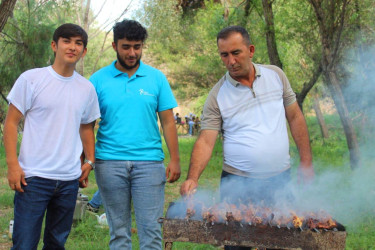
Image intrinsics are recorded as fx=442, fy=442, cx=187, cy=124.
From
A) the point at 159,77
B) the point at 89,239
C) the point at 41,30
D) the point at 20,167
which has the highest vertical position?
the point at 41,30

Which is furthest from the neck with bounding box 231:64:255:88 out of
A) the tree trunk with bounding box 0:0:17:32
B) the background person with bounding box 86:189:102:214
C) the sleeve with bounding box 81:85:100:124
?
the background person with bounding box 86:189:102:214

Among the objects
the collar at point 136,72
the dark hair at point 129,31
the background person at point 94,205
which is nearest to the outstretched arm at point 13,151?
the collar at point 136,72

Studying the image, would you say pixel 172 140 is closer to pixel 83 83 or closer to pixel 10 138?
pixel 83 83

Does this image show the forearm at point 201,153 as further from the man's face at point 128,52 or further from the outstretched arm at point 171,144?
the man's face at point 128,52

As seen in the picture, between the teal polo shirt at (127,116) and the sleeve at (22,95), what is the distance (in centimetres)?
59

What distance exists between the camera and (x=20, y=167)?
312cm

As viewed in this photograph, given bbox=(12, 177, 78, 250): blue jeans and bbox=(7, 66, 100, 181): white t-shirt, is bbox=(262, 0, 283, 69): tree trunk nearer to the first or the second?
bbox=(7, 66, 100, 181): white t-shirt

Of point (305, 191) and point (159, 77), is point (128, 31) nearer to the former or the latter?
point (159, 77)

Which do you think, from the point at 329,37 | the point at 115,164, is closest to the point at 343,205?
the point at 329,37

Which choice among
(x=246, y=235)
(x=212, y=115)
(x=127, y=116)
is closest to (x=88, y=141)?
(x=127, y=116)

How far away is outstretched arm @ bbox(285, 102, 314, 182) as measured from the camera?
3.53 metres

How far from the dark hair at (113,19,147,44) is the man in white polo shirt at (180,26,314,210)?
637 millimetres

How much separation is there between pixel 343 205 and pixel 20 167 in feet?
17.3

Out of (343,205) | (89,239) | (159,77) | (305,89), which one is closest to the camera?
(159,77)
